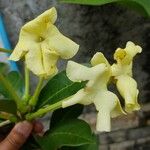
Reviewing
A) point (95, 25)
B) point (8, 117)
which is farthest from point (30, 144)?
point (95, 25)

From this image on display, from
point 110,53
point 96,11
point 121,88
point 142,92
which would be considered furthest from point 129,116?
point 121,88

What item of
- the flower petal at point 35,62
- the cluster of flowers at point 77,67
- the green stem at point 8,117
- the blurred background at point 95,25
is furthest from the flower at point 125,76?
the blurred background at point 95,25

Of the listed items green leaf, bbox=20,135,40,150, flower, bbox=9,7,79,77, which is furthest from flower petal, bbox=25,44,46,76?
green leaf, bbox=20,135,40,150

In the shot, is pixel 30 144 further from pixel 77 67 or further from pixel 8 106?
pixel 77 67

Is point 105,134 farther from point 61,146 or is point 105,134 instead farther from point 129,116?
point 61,146

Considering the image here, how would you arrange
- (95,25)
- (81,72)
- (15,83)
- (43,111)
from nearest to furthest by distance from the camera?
(81,72), (43,111), (15,83), (95,25)
